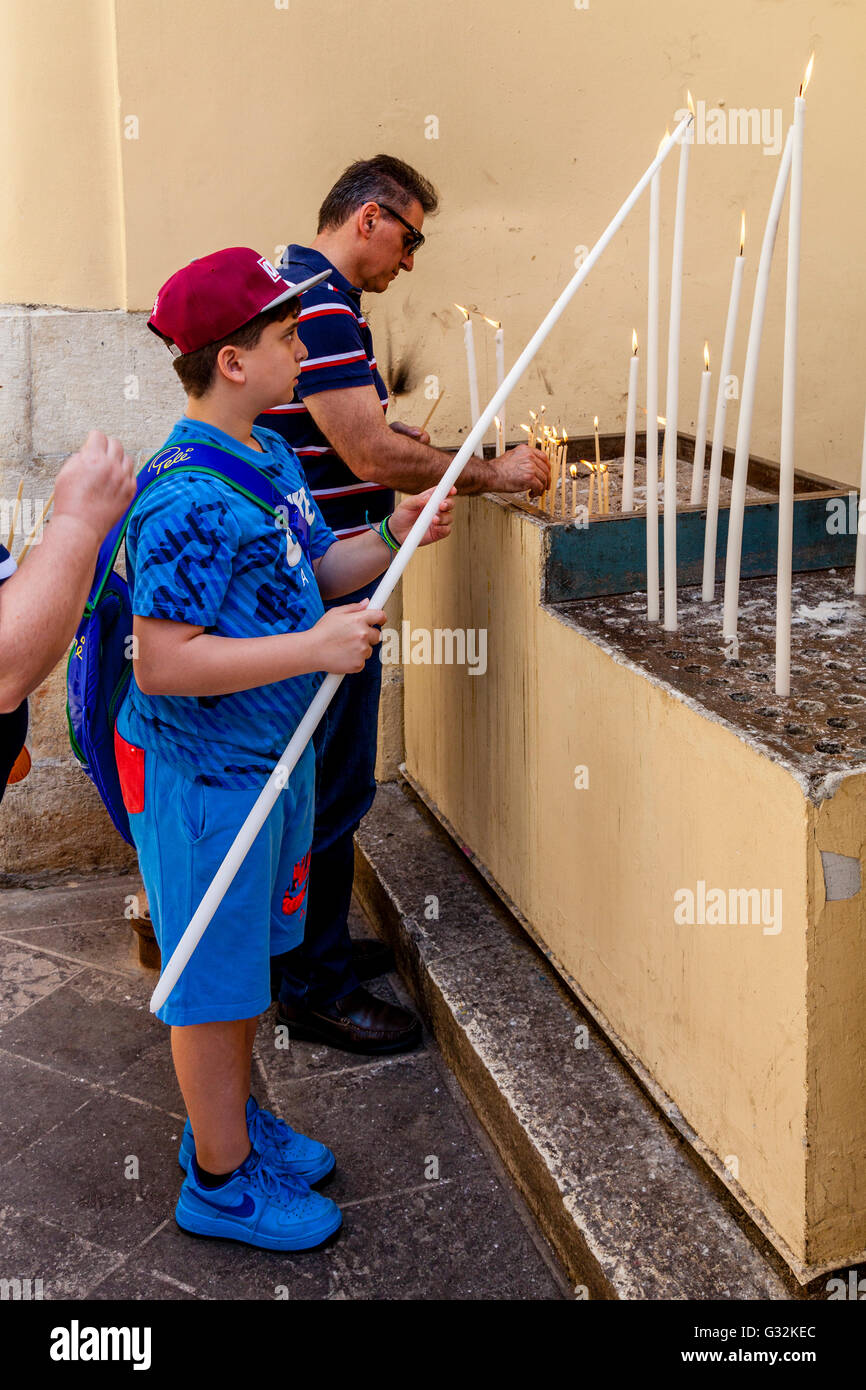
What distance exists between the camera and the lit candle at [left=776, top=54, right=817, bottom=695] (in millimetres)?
1993

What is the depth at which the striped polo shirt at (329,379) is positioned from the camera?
2660 millimetres

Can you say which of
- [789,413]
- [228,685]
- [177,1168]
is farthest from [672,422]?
[177,1168]

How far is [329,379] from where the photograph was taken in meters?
2.68

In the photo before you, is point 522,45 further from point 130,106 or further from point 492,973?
point 492,973

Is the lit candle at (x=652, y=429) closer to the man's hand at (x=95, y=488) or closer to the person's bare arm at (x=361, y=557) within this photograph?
the person's bare arm at (x=361, y=557)

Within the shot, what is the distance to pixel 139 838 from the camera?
2229 millimetres

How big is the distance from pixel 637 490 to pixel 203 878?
1.71 metres

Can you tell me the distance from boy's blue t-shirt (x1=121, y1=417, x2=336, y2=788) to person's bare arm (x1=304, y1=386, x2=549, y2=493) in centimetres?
44

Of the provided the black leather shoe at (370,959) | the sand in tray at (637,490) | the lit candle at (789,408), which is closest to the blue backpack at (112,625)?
the lit candle at (789,408)

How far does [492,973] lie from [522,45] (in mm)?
2580

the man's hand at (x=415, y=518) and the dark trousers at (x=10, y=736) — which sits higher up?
the man's hand at (x=415, y=518)

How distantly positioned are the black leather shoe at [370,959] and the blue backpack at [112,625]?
49.7 inches

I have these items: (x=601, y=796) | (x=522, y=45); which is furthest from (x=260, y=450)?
(x=522, y=45)

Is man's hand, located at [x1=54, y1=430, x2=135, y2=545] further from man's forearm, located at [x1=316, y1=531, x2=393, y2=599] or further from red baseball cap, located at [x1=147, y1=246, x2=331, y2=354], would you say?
man's forearm, located at [x1=316, y1=531, x2=393, y2=599]
